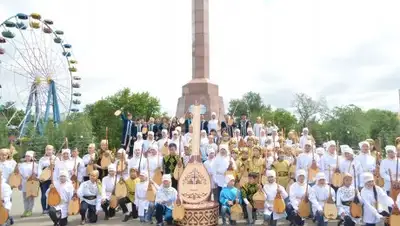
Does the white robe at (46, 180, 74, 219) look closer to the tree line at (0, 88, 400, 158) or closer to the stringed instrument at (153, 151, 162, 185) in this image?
the stringed instrument at (153, 151, 162, 185)

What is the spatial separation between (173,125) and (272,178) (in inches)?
295

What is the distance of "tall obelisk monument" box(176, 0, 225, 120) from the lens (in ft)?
65.5

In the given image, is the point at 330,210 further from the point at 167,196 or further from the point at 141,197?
the point at 141,197

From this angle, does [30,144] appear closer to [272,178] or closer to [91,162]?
[91,162]

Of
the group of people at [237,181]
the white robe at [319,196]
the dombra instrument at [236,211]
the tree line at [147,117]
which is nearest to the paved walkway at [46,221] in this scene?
the group of people at [237,181]

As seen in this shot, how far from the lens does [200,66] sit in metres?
20.5

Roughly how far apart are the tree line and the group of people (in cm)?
1900

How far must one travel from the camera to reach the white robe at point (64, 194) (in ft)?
28.3

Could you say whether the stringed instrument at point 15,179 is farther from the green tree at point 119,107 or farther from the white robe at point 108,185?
the green tree at point 119,107

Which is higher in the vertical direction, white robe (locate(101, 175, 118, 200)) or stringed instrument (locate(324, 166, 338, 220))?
white robe (locate(101, 175, 118, 200))

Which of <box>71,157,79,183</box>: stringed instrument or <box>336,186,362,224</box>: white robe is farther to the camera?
<box>71,157,79,183</box>: stringed instrument

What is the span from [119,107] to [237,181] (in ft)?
132

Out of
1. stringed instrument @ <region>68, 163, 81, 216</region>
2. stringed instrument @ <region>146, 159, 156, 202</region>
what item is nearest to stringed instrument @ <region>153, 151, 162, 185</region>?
stringed instrument @ <region>146, 159, 156, 202</region>

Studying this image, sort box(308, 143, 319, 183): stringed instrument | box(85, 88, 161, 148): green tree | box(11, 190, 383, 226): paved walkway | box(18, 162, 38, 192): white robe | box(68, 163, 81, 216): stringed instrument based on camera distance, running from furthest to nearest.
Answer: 1. box(85, 88, 161, 148): green tree
2. box(18, 162, 38, 192): white robe
3. box(308, 143, 319, 183): stringed instrument
4. box(11, 190, 383, 226): paved walkway
5. box(68, 163, 81, 216): stringed instrument
